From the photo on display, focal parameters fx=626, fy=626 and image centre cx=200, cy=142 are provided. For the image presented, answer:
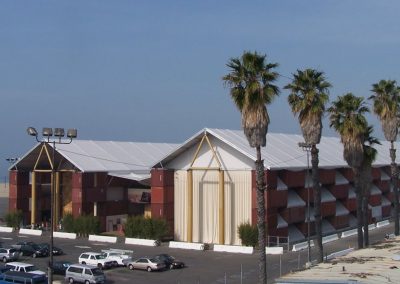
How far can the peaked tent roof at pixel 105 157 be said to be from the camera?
76.5 meters

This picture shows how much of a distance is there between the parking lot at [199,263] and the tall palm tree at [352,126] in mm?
8263

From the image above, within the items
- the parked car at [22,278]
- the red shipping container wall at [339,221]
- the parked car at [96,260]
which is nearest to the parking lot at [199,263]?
the parked car at [96,260]

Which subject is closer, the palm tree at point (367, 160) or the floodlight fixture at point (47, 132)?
the floodlight fixture at point (47, 132)

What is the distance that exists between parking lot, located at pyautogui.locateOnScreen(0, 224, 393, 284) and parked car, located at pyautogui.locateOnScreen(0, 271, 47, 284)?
477 centimetres

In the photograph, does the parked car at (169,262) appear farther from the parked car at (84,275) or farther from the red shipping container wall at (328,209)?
the red shipping container wall at (328,209)

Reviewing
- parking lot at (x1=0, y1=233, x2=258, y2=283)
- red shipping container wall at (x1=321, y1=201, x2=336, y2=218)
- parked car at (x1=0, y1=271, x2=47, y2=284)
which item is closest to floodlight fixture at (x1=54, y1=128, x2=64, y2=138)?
parked car at (x1=0, y1=271, x2=47, y2=284)

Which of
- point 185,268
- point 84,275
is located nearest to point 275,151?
point 185,268

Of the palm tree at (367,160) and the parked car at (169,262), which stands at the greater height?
the palm tree at (367,160)

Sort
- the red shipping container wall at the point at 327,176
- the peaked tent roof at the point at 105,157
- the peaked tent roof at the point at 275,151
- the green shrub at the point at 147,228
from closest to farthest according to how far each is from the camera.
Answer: the peaked tent roof at the point at 275,151 → the green shrub at the point at 147,228 → the red shipping container wall at the point at 327,176 → the peaked tent roof at the point at 105,157

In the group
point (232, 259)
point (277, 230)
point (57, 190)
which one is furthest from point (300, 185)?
point (57, 190)

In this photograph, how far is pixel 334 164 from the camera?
76.1 metres

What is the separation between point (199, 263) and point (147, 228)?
14.6 m

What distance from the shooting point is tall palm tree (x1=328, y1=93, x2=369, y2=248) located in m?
47.8

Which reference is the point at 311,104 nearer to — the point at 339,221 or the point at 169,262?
the point at 169,262
